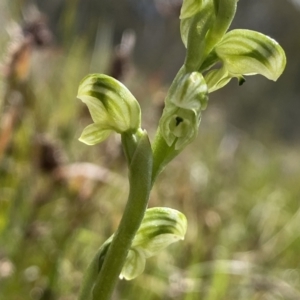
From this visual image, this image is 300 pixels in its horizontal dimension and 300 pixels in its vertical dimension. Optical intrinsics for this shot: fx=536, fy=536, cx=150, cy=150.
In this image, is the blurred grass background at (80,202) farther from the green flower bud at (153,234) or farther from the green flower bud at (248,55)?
the green flower bud at (248,55)

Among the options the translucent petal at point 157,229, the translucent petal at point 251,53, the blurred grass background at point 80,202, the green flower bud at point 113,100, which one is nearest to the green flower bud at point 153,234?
the translucent petal at point 157,229

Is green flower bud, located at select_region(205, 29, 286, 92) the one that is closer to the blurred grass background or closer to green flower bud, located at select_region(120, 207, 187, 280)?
green flower bud, located at select_region(120, 207, 187, 280)

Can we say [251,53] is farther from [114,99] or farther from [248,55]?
[114,99]

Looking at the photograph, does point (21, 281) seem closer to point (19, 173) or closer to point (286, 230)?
point (19, 173)

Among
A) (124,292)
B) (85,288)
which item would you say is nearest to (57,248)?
(124,292)

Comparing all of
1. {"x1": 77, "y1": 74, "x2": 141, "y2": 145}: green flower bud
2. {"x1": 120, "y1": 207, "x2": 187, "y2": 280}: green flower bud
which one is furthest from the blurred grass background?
{"x1": 77, "y1": 74, "x2": 141, "y2": 145}: green flower bud

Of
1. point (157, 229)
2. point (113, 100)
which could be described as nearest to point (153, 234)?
point (157, 229)
